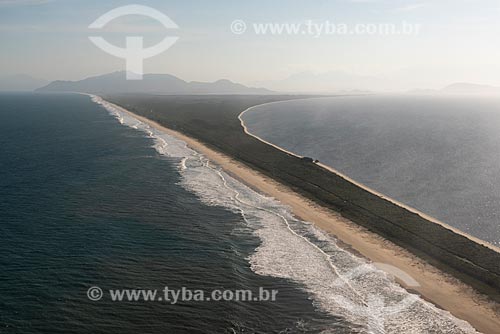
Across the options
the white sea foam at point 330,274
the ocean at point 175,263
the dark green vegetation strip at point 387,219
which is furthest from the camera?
the dark green vegetation strip at point 387,219

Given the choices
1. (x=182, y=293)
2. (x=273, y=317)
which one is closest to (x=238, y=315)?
(x=273, y=317)

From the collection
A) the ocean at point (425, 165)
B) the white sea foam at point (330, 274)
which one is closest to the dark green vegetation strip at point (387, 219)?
the ocean at point (425, 165)

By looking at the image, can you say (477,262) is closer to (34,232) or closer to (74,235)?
(74,235)

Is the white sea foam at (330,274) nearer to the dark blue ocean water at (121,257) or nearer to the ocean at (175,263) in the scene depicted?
the ocean at (175,263)

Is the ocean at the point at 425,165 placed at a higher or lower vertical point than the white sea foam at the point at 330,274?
higher
